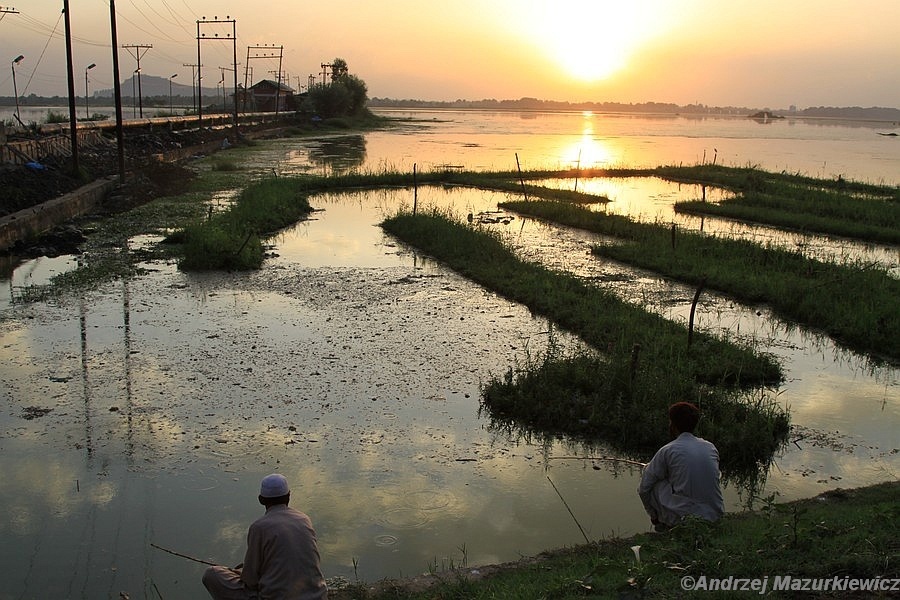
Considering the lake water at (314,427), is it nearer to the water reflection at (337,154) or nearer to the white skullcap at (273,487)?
the white skullcap at (273,487)

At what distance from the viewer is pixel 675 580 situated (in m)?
4.10

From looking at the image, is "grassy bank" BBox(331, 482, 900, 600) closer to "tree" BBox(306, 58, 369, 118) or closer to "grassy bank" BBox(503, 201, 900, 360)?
"grassy bank" BBox(503, 201, 900, 360)

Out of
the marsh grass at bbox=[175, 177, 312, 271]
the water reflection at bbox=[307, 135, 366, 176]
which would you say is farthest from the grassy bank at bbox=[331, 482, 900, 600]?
the water reflection at bbox=[307, 135, 366, 176]

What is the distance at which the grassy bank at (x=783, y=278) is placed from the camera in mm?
11086

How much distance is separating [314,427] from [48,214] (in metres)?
14.2

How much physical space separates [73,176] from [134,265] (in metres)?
11.4

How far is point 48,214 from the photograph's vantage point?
60.8 ft

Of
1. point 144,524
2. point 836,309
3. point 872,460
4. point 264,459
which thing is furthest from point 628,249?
point 144,524

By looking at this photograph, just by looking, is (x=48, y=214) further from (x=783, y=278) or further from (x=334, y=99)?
(x=334, y=99)

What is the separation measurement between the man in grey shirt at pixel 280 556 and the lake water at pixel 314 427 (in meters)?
1.26

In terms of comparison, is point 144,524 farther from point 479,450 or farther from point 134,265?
point 134,265

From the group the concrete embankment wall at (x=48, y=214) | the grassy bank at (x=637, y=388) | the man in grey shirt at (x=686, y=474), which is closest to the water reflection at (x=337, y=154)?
the concrete embankment wall at (x=48, y=214)

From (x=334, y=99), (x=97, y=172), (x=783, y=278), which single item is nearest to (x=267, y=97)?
(x=334, y=99)

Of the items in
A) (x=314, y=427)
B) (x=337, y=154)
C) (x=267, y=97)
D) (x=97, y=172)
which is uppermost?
(x=267, y=97)
